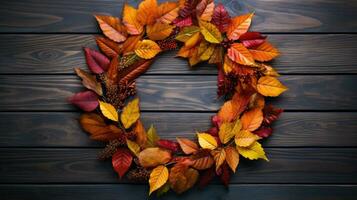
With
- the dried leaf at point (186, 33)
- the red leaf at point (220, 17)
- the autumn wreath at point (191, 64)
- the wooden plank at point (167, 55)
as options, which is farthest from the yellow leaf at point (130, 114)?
the red leaf at point (220, 17)

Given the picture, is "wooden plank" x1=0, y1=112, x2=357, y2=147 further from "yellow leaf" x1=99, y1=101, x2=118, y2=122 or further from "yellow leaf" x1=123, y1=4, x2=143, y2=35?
"yellow leaf" x1=123, y1=4, x2=143, y2=35

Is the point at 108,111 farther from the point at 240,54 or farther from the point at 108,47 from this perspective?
A: the point at 240,54

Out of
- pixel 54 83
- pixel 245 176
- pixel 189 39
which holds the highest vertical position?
pixel 189 39

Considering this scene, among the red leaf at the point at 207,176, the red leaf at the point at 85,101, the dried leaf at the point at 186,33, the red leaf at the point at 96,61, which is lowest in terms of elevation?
the red leaf at the point at 207,176

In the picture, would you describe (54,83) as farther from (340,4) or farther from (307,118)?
(340,4)

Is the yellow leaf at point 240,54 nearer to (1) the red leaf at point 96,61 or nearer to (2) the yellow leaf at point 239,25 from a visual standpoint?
(2) the yellow leaf at point 239,25

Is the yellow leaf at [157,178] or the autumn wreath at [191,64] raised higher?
the autumn wreath at [191,64]

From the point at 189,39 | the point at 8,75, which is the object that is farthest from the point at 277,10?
the point at 8,75
